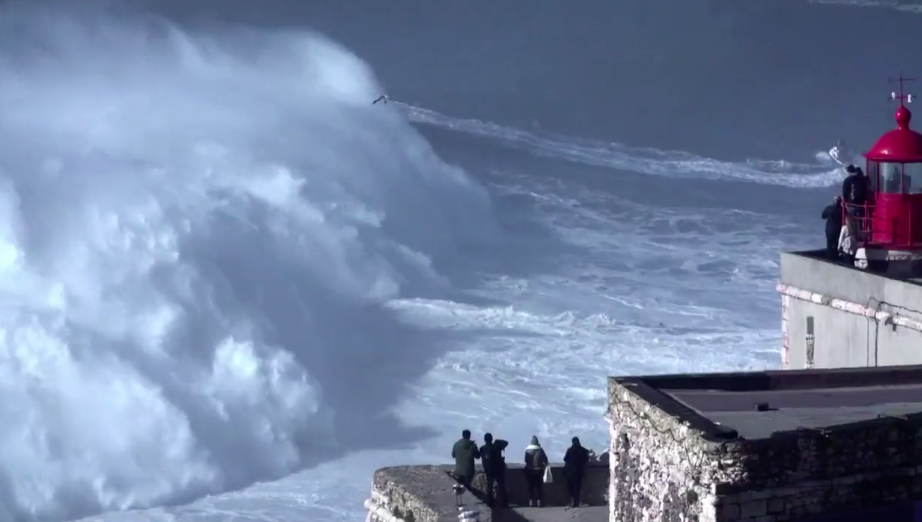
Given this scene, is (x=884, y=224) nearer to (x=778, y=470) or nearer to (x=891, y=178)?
(x=891, y=178)

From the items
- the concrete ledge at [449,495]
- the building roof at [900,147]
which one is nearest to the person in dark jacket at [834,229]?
the building roof at [900,147]

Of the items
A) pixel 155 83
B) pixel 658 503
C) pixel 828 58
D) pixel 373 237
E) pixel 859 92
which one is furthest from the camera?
pixel 828 58

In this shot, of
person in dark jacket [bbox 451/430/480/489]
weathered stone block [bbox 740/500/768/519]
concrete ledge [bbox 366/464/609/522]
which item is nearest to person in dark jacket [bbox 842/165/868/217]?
concrete ledge [bbox 366/464/609/522]

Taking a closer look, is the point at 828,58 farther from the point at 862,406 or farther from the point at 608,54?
the point at 862,406

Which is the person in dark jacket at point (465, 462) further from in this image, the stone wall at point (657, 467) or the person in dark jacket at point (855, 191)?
the person in dark jacket at point (855, 191)

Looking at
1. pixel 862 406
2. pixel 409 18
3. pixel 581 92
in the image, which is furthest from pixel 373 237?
pixel 409 18

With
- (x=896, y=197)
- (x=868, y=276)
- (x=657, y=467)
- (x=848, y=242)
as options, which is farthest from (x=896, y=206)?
(x=657, y=467)
